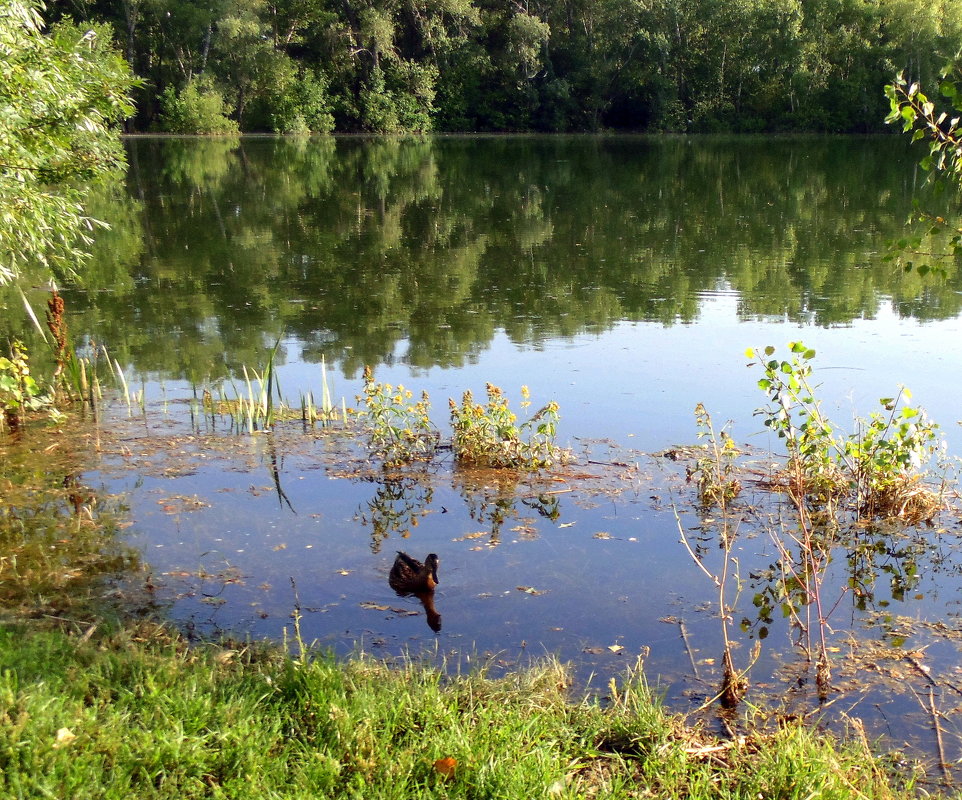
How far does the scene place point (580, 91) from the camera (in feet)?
220

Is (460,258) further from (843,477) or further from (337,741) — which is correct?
(337,741)

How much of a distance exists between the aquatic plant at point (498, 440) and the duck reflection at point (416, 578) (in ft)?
6.78

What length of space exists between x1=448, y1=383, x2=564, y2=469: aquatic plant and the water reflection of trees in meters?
3.24

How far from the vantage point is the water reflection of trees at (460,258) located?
40.1ft

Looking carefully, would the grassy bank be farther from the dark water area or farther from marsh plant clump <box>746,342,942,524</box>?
marsh plant clump <box>746,342,942,524</box>

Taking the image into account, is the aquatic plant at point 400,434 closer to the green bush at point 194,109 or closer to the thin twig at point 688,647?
the thin twig at point 688,647

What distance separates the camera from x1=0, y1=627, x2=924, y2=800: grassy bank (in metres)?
3.36

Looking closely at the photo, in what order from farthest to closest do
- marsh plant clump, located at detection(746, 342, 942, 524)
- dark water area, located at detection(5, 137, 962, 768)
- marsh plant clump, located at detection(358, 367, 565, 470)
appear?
marsh plant clump, located at detection(358, 367, 565, 470) < marsh plant clump, located at detection(746, 342, 942, 524) < dark water area, located at detection(5, 137, 962, 768)

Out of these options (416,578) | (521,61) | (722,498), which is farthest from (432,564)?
(521,61)

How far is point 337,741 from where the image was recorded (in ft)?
11.9

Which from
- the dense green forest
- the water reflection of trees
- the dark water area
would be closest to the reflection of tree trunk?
the dark water area

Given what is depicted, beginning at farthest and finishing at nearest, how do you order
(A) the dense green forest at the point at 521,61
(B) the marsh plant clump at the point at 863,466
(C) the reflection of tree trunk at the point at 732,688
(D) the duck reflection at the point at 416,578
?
(A) the dense green forest at the point at 521,61 < (B) the marsh plant clump at the point at 863,466 < (D) the duck reflection at the point at 416,578 < (C) the reflection of tree trunk at the point at 732,688

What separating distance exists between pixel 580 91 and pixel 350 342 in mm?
59739

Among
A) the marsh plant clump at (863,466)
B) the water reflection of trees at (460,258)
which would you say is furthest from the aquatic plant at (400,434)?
the water reflection of trees at (460,258)
